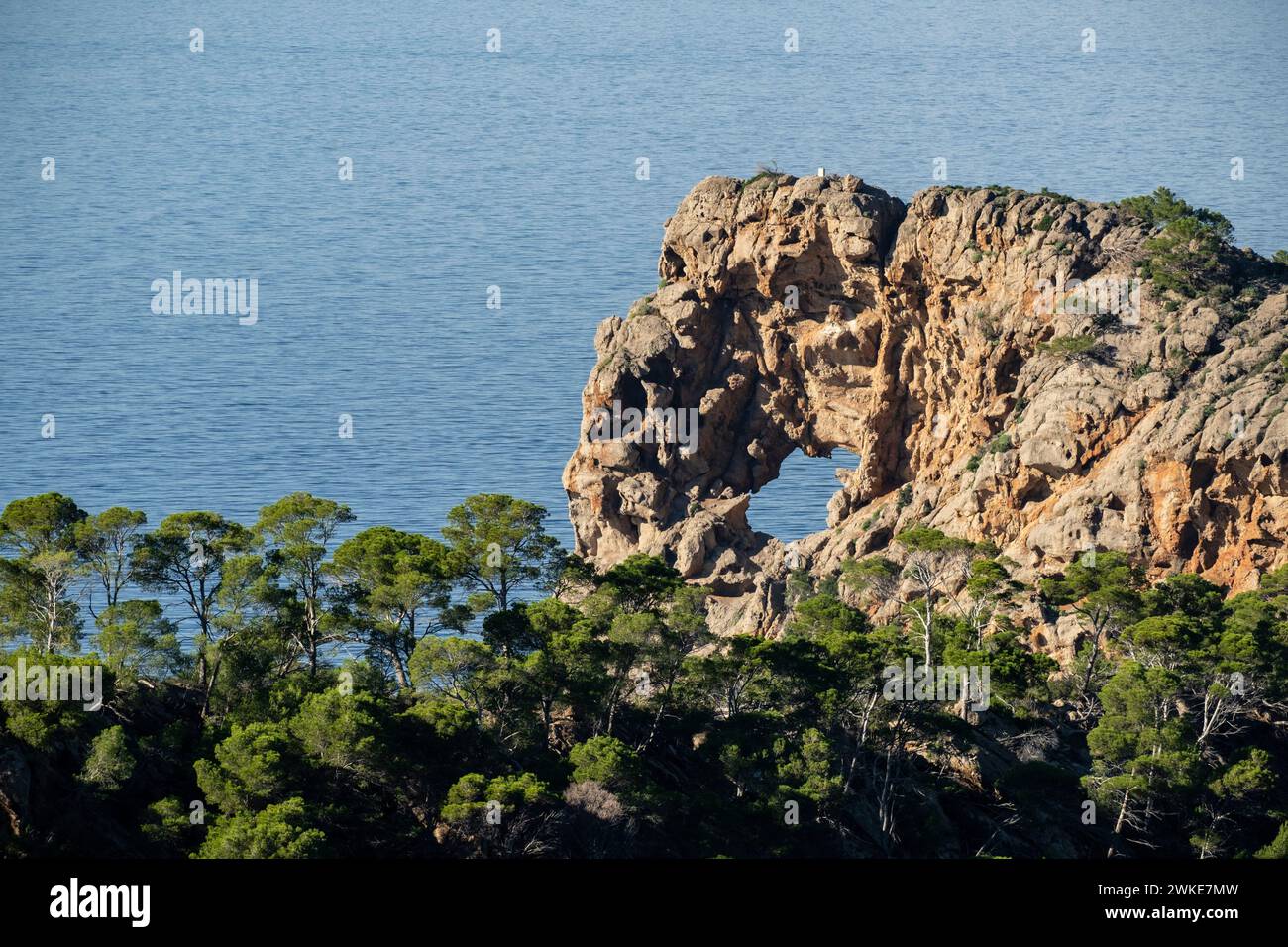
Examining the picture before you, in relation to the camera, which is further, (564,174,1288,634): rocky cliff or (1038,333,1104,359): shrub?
(1038,333,1104,359): shrub

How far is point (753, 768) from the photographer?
210 ft

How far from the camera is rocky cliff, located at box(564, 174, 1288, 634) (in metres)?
85.1

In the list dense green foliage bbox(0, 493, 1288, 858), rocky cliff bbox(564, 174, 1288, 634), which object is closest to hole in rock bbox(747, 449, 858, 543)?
rocky cliff bbox(564, 174, 1288, 634)

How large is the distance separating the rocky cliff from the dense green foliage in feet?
20.9

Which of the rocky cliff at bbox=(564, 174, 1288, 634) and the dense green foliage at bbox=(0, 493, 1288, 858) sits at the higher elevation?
the rocky cliff at bbox=(564, 174, 1288, 634)

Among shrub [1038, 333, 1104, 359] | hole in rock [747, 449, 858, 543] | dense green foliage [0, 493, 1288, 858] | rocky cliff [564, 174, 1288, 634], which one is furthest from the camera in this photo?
hole in rock [747, 449, 858, 543]

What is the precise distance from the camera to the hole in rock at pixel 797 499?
166 meters

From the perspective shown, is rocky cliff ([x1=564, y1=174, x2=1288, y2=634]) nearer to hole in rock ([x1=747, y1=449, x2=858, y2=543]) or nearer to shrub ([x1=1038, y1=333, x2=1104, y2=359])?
shrub ([x1=1038, y1=333, x2=1104, y2=359])

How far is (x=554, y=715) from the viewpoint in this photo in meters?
67.2

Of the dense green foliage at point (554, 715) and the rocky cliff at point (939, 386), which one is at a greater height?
the rocky cliff at point (939, 386)

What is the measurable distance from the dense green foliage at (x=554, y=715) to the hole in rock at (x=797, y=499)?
85570 millimetres

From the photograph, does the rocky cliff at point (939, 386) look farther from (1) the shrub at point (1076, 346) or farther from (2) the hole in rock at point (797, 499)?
(2) the hole in rock at point (797, 499)

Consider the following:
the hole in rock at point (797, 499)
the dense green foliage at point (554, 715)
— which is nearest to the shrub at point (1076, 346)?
the dense green foliage at point (554, 715)

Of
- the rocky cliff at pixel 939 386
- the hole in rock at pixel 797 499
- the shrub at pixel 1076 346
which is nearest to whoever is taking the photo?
the rocky cliff at pixel 939 386
